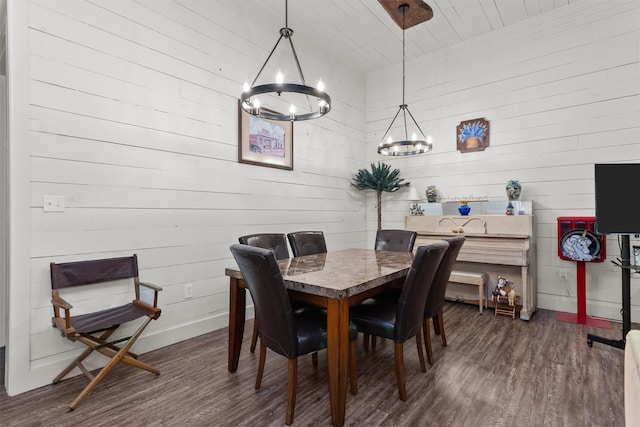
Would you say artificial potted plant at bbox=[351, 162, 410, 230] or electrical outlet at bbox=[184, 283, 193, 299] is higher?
artificial potted plant at bbox=[351, 162, 410, 230]

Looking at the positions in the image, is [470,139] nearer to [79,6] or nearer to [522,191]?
[522,191]

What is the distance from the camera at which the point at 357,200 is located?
16.8ft

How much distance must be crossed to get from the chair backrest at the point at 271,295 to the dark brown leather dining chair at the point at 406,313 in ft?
1.65

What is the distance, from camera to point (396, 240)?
11.2 feet

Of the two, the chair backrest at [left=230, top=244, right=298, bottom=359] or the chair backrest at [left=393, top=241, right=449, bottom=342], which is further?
the chair backrest at [left=393, top=241, right=449, bottom=342]

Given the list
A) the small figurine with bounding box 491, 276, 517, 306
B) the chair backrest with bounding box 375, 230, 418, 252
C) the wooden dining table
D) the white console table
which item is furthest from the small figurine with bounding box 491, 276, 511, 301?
the wooden dining table

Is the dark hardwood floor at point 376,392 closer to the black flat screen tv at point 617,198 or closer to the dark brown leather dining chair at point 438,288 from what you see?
the dark brown leather dining chair at point 438,288

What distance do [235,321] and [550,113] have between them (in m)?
4.03

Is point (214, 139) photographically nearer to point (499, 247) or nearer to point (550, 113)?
point (499, 247)

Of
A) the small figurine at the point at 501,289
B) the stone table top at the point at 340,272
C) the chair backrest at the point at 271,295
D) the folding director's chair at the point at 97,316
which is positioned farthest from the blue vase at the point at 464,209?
the folding director's chair at the point at 97,316

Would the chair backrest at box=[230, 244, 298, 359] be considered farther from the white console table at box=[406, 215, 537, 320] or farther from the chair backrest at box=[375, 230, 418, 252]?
the white console table at box=[406, 215, 537, 320]

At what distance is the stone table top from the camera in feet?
5.60

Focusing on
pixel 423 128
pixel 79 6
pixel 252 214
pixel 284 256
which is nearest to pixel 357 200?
pixel 423 128

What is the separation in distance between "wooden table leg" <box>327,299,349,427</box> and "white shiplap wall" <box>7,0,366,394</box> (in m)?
1.36
